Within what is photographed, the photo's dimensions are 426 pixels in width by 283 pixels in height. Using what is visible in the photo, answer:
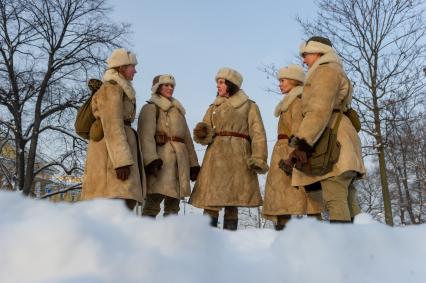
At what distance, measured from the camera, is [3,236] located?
139cm

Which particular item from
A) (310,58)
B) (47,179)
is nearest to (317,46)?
(310,58)

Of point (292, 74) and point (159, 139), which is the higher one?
point (292, 74)

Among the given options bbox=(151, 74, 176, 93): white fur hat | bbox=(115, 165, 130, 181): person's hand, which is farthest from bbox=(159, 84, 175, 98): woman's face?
bbox=(115, 165, 130, 181): person's hand

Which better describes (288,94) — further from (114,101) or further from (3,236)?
(3,236)

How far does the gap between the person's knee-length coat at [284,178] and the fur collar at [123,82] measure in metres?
1.49

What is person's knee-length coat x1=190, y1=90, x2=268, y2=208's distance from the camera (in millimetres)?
5211

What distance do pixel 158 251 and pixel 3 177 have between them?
66.0ft

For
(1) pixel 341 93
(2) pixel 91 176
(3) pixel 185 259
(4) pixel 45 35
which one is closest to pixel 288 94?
(1) pixel 341 93

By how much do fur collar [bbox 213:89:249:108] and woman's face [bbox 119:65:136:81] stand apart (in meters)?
1.03

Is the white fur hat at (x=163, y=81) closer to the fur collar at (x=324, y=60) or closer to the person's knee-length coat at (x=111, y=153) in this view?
the person's knee-length coat at (x=111, y=153)

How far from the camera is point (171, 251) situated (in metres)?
1.55

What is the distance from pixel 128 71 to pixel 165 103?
67 cm

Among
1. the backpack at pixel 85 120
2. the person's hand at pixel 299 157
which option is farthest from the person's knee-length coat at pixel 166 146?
the person's hand at pixel 299 157

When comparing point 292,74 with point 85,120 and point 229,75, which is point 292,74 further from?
point 85,120
